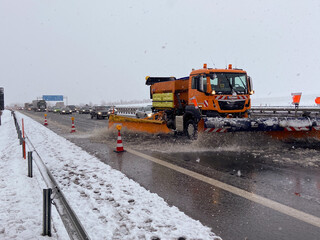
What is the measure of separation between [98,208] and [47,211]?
1.03 m

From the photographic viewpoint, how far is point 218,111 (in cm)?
996

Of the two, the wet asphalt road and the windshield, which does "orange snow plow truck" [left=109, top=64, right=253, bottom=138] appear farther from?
the wet asphalt road

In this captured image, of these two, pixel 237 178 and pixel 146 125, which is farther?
pixel 146 125

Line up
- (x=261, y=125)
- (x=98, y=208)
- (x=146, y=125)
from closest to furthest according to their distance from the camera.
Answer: (x=98, y=208) < (x=261, y=125) < (x=146, y=125)

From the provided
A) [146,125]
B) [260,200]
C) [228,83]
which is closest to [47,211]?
[260,200]

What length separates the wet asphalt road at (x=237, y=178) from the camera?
3.58 meters

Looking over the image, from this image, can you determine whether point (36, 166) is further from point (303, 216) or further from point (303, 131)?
point (303, 131)

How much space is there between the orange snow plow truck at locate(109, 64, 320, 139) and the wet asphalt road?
2.13 ft

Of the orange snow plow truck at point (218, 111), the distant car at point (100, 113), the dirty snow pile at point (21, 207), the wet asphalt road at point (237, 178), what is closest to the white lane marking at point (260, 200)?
the wet asphalt road at point (237, 178)

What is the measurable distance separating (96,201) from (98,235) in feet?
3.90

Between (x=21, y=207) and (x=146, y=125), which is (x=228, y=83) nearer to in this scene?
(x=146, y=125)

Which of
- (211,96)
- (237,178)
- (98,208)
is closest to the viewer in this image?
(98,208)

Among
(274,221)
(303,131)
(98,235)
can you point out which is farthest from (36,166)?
(303,131)

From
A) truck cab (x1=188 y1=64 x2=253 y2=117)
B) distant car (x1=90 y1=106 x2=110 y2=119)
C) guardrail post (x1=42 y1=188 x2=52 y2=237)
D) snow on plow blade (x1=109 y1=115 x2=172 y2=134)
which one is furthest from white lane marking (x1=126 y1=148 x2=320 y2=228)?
distant car (x1=90 y1=106 x2=110 y2=119)
